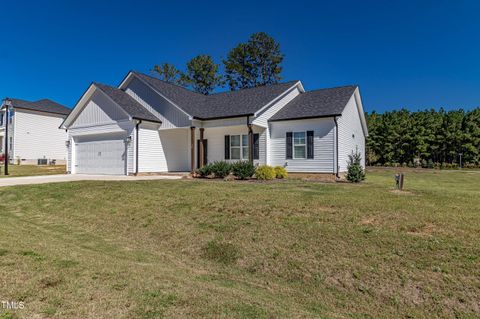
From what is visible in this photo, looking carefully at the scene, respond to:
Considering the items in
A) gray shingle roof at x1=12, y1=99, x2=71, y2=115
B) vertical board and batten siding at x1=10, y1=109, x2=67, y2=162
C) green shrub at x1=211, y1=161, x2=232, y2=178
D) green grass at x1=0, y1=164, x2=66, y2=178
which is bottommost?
green grass at x1=0, y1=164, x2=66, y2=178

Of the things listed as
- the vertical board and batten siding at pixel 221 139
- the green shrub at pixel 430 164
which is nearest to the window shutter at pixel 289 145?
the vertical board and batten siding at pixel 221 139

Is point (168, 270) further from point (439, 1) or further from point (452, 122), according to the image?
point (452, 122)

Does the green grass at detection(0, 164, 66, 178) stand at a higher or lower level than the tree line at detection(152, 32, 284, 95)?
lower

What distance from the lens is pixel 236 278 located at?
4.86 m

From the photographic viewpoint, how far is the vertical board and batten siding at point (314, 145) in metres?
15.5

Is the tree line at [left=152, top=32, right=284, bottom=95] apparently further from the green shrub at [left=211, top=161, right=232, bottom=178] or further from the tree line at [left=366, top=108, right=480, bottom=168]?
the green shrub at [left=211, top=161, right=232, bottom=178]

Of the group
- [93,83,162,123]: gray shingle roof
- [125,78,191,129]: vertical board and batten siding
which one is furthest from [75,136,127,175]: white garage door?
[125,78,191,129]: vertical board and batten siding

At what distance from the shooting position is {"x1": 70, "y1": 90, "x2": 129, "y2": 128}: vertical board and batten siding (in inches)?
681

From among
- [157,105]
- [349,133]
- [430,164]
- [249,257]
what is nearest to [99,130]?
[157,105]

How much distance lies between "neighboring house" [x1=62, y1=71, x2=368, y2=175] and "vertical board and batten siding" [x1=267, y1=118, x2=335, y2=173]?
0.05 m

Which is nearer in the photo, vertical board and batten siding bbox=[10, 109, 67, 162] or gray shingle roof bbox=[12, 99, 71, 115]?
vertical board and batten siding bbox=[10, 109, 67, 162]

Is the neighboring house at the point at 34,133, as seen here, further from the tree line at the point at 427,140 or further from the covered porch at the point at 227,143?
the tree line at the point at 427,140

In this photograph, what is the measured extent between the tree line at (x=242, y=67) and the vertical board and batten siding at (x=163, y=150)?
76.5ft

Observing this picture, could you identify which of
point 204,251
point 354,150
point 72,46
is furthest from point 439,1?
point 72,46
